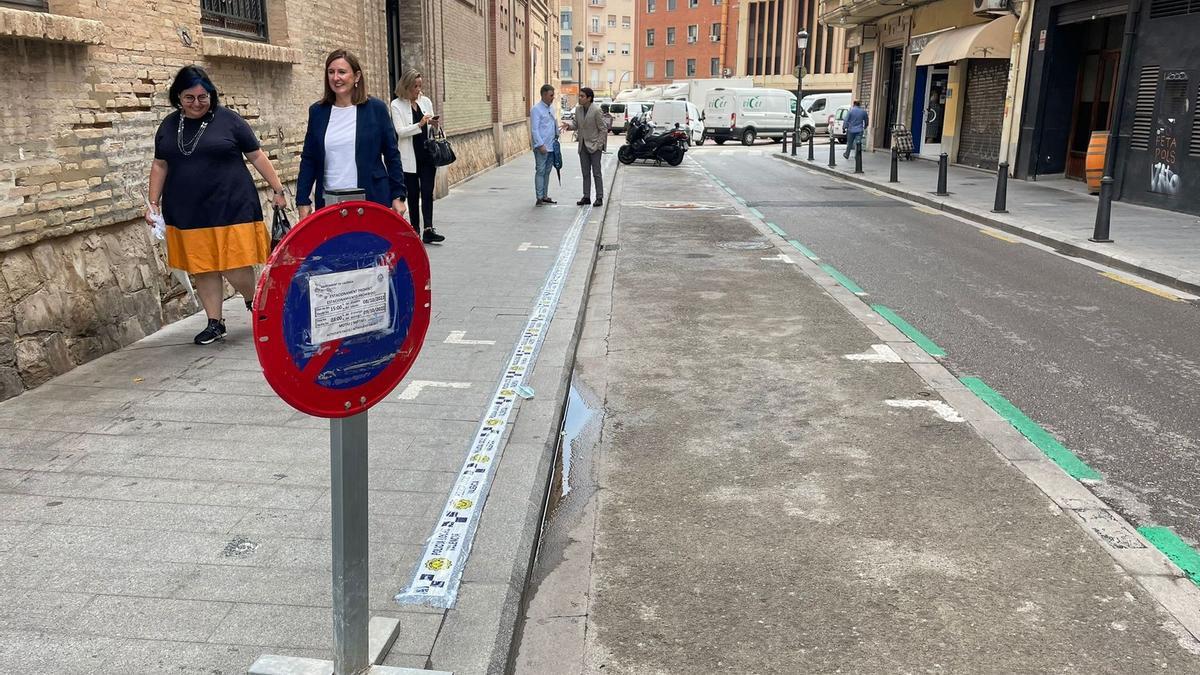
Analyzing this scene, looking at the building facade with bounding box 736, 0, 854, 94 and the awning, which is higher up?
the building facade with bounding box 736, 0, 854, 94

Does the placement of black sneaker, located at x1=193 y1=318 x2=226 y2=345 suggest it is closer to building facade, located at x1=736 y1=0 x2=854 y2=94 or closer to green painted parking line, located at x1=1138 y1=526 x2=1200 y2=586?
green painted parking line, located at x1=1138 y1=526 x2=1200 y2=586

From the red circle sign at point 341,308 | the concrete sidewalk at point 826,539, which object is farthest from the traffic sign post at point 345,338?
the concrete sidewalk at point 826,539

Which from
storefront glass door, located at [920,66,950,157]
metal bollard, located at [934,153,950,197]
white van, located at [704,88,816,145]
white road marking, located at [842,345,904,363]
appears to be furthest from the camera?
white van, located at [704,88,816,145]

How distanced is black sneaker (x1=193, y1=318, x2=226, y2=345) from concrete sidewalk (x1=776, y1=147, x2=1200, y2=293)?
27.9 feet

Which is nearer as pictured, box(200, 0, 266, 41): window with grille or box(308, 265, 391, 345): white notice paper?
box(308, 265, 391, 345): white notice paper

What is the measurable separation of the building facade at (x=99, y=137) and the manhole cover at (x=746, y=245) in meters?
5.15

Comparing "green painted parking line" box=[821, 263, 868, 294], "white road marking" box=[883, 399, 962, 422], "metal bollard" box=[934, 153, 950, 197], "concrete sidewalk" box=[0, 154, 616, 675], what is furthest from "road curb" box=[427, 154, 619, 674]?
"metal bollard" box=[934, 153, 950, 197]

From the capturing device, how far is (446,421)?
15.9ft

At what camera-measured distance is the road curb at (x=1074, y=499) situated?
332cm

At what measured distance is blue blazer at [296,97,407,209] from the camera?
614cm

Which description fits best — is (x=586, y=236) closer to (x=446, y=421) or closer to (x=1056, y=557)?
(x=446, y=421)

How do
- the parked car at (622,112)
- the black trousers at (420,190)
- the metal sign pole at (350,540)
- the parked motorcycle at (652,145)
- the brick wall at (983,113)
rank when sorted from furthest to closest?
1. the parked car at (622,112)
2. the parked motorcycle at (652,145)
3. the brick wall at (983,113)
4. the black trousers at (420,190)
5. the metal sign pole at (350,540)

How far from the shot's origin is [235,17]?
811 centimetres

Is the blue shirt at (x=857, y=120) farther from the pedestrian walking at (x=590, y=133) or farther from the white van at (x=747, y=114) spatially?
the pedestrian walking at (x=590, y=133)
